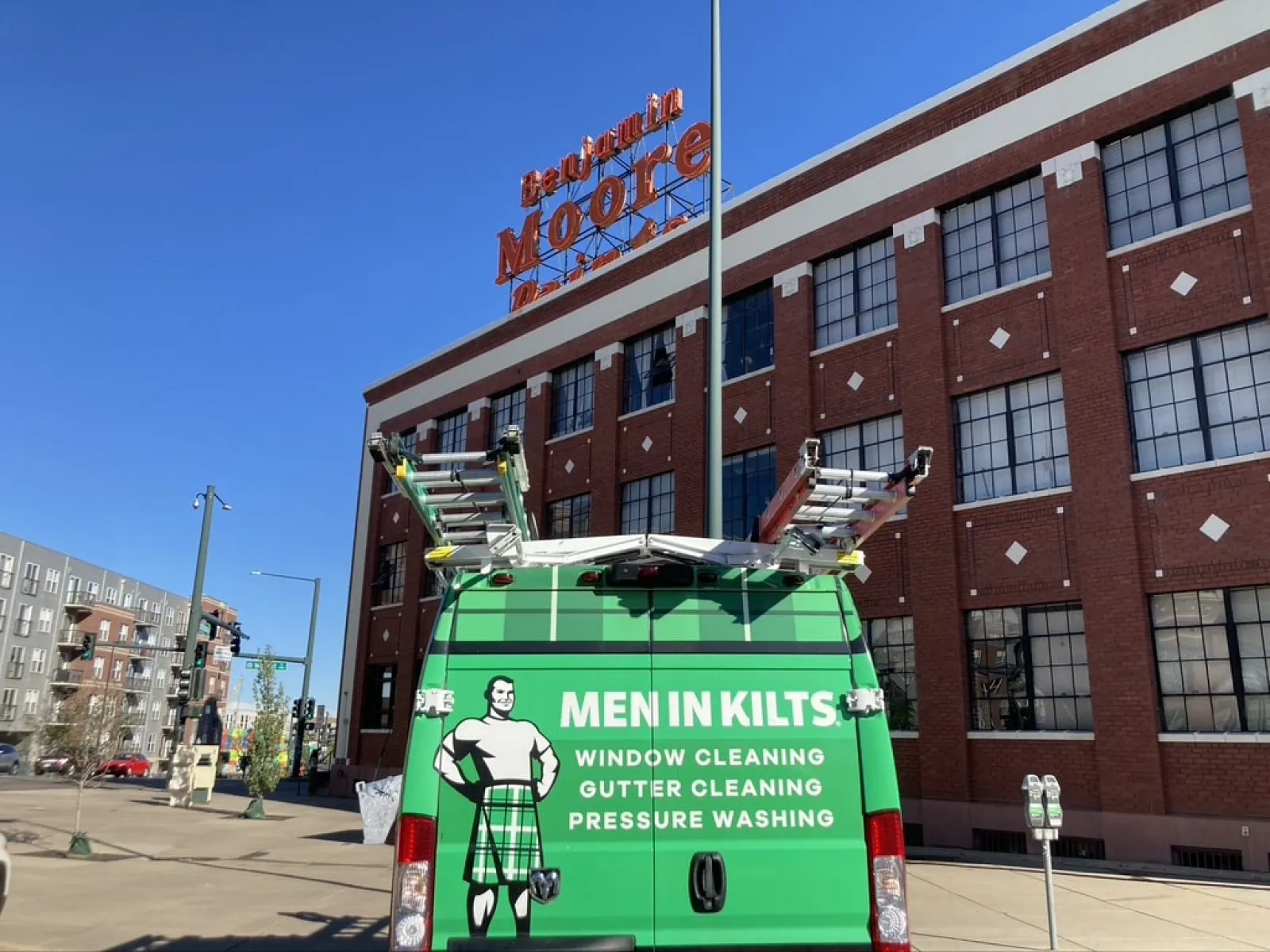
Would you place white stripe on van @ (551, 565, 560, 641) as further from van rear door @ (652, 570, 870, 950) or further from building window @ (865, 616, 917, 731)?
building window @ (865, 616, 917, 731)

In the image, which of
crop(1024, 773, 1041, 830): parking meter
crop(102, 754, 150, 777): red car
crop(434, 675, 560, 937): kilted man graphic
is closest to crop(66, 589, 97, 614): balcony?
crop(102, 754, 150, 777): red car

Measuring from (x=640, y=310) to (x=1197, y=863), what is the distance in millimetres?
17264

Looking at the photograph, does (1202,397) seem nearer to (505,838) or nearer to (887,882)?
(887,882)

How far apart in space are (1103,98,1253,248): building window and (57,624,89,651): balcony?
81.4 metres

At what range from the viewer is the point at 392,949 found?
4.26m

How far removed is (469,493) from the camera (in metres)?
5.80

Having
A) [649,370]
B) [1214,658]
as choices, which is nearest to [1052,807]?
[1214,658]

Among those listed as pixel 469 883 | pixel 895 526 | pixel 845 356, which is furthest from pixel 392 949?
pixel 845 356

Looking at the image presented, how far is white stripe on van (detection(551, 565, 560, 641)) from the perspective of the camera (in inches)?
198

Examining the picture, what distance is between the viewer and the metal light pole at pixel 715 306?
11.1 m

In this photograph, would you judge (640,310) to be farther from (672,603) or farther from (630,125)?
(672,603)

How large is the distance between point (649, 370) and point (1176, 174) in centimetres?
1295

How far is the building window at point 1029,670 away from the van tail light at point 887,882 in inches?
509

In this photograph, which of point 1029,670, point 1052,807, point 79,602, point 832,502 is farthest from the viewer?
point 79,602
